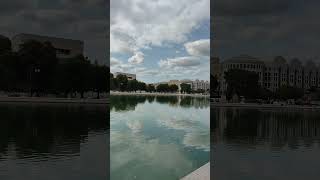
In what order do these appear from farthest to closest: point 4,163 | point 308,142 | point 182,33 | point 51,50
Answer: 1. point 182,33
2. point 308,142
3. point 51,50
4. point 4,163

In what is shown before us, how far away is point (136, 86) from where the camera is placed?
63.1ft

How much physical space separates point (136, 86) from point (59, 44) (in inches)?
475

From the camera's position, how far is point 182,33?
65.1 ft

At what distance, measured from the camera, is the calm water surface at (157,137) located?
15883 millimetres

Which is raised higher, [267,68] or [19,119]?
[267,68]

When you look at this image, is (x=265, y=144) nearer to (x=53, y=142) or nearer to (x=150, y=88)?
(x=53, y=142)

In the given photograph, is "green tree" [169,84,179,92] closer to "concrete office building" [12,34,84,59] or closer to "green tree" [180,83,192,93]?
"green tree" [180,83,192,93]

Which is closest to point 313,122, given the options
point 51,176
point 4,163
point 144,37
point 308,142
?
point 308,142

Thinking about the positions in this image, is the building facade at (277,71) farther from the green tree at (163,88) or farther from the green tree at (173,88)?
the green tree at (173,88)

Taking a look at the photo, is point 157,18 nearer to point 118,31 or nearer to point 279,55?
point 118,31

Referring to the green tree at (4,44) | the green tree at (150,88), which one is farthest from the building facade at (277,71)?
the green tree at (150,88)

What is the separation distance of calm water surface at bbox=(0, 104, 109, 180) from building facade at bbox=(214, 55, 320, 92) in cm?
356

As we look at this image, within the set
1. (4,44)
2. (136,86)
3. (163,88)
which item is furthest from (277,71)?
(163,88)

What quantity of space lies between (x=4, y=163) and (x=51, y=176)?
2.65 ft
